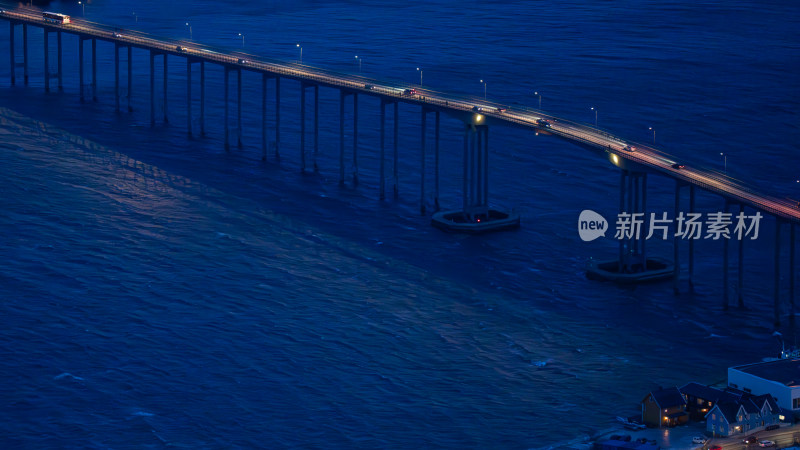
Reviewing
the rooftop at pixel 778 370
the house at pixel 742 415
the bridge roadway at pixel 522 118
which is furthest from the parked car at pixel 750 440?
the bridge roadway at pixel 522 118

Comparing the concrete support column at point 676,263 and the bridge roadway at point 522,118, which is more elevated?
the bridge roadway at point 522,118

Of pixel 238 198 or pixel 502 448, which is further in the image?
pixel 238 198

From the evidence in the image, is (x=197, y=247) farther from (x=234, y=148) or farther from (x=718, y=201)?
(x=718, y=201)

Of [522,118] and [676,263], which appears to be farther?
[522,118]

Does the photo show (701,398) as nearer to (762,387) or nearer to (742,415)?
(742,415)

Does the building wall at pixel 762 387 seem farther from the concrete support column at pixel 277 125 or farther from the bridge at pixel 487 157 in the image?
the concrete support column at pixel 277 125

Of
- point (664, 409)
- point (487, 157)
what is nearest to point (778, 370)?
point (664, 409)

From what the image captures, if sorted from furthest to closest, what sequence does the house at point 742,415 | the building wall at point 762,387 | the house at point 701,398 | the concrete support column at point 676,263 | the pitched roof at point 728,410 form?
the concrete support column at point 676,263, the building wall at point 762,387, the house at point 701,398, the house at point 742,415, the pitched roof at point 728,410

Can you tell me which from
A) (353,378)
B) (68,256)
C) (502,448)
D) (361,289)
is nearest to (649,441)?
(502,448)
